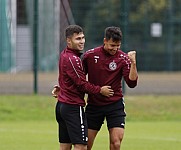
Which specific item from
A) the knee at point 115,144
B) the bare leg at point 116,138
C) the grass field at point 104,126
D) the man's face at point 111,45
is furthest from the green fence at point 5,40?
the knee at point 115,144

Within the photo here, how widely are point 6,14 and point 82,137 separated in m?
14.0

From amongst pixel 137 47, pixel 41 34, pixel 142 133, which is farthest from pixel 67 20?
pixel 142 133

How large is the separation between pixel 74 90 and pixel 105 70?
75cm

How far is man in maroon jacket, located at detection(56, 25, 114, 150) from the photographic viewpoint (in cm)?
980

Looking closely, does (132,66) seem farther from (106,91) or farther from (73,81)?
(73,81)

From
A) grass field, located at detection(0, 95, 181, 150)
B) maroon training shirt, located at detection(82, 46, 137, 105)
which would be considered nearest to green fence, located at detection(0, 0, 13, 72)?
grass field, located at detection(0, 95, 181, 150)

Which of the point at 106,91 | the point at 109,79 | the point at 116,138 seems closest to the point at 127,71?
the point at 109,79

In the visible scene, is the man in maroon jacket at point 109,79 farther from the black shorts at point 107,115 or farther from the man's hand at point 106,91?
the man's hand at point 106,91

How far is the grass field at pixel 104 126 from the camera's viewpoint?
13.7 meters

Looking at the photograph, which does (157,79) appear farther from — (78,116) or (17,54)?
(78,116)

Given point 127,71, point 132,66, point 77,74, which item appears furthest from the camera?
point 127,71

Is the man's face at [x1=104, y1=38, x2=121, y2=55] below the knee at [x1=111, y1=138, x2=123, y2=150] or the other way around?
the other way around

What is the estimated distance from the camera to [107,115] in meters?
10.6

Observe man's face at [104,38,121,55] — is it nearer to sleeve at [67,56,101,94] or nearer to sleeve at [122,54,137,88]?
sleeve at [122,54,137,88]
